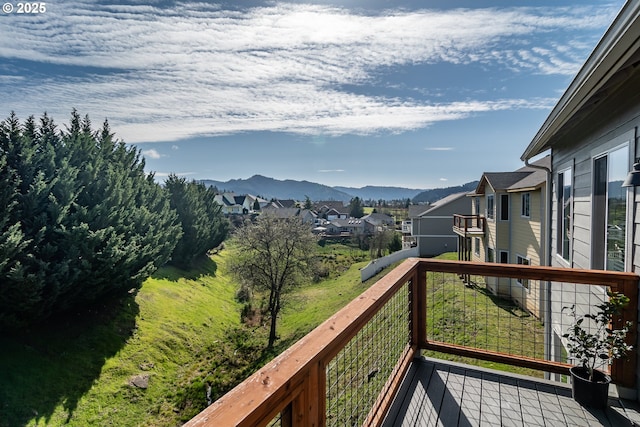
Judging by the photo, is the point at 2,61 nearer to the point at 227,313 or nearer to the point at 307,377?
the point at 227,313

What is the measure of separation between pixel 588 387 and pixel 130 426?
9703 mm

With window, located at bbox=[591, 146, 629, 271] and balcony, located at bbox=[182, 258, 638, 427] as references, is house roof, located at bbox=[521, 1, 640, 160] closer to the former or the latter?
window, located at bbox=[591, 146, 629, 271]

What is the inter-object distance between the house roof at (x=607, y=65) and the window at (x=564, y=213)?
1.64 metres

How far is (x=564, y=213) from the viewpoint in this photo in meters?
5.25

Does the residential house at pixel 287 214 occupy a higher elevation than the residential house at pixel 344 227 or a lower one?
higher

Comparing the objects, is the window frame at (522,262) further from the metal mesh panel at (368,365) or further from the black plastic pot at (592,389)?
the black plastic pot at (592,389)

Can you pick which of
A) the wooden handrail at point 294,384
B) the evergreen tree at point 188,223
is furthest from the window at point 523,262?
the evergreen tree at point 188,223

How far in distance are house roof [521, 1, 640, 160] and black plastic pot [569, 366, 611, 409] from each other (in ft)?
7.56

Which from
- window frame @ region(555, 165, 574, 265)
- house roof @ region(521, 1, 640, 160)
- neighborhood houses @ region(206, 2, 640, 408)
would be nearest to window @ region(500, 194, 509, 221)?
neighborhood houses @ region(206, 2, 640, 408)

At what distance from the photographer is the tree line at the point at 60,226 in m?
8.34

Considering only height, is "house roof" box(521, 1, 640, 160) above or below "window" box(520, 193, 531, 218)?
above

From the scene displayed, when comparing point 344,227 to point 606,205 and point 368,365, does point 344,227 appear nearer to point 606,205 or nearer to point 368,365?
point 606,205

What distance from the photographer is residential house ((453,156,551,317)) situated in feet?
32.0

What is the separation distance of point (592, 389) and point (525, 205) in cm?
981
